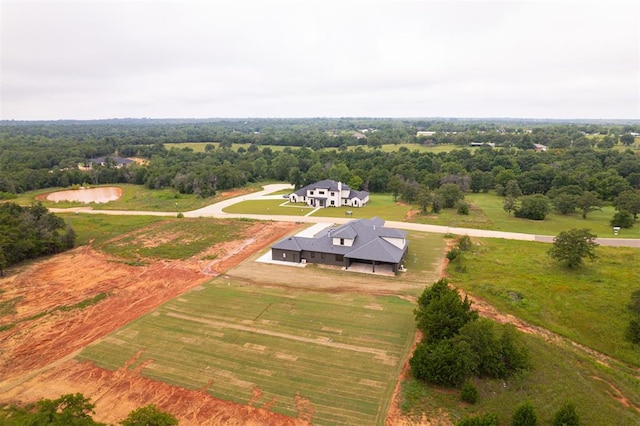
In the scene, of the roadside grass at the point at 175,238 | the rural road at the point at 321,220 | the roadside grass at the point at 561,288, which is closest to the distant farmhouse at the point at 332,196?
the rural road at the point at 321,220

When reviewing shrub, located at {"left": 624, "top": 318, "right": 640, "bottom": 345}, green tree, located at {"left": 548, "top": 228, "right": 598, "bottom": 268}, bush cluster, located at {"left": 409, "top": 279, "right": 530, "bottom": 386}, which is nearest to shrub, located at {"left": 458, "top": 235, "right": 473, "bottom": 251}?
green tree, located at {"left": 548, "top": 228, "right": 598, "bottom": 268}

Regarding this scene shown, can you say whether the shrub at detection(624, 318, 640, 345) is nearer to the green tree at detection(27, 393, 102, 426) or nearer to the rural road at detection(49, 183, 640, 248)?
the rural road at detection(49, 183, 640, 248)

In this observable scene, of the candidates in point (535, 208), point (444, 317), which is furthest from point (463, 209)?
point (444, 317)

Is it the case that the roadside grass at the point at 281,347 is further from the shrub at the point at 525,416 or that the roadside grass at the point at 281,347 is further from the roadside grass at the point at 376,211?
the roadside grass at the point at 376,211

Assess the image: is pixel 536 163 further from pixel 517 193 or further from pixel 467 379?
pixel 467 379

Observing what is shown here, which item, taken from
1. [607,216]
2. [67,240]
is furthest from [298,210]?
[607,216]

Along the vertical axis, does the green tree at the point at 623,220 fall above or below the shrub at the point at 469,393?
above
